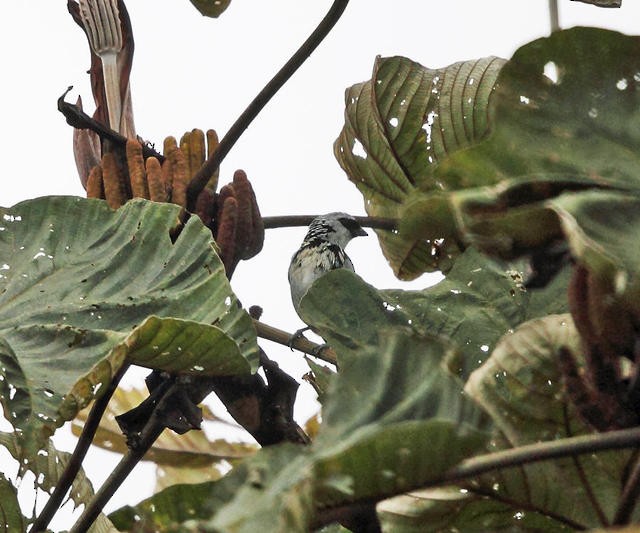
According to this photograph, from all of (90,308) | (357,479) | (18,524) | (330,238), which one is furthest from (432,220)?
(330,238)

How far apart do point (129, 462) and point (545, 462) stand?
34.5 inches

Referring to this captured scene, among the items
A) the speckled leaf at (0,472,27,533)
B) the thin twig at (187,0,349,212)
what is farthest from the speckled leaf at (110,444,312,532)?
the thin twig at (187,0,349,212)

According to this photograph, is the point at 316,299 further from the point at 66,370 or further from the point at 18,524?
the point at 18,524

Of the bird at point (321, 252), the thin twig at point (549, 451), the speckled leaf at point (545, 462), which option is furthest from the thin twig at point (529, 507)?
the bird at point (321, 252)

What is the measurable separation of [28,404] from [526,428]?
0.79m

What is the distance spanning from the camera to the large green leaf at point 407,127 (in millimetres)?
2695

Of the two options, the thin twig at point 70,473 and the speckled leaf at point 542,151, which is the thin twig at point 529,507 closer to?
the speckled leaf at point 542,151

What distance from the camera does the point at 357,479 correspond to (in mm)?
1024

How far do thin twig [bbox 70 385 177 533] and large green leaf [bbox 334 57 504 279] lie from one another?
92 centimetres

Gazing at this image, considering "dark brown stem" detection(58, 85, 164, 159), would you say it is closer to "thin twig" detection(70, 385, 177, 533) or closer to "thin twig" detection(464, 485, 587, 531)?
"thin twig" detection(70, 385, 177, 533)

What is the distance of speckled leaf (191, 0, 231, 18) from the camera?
8.45ft

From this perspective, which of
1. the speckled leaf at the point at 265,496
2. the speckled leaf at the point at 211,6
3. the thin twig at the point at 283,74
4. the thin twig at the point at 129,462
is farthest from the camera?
the speckled leaf at the point at 211,6

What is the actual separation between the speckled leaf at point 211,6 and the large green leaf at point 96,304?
0.63 m

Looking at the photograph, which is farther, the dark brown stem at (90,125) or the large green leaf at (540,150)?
the dark brown stem at (90,125)
